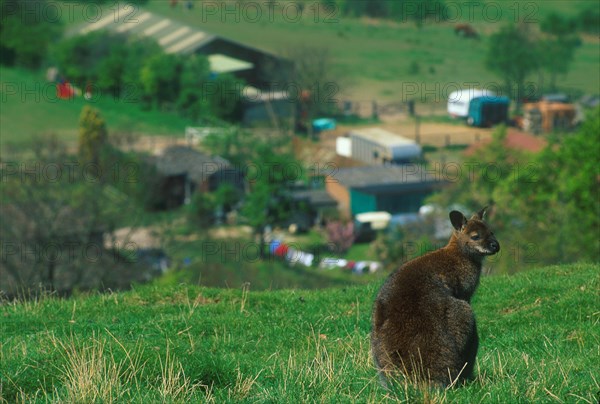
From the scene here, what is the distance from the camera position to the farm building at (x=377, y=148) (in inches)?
3196

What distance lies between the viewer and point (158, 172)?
7119cm

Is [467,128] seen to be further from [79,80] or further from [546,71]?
[79,80]

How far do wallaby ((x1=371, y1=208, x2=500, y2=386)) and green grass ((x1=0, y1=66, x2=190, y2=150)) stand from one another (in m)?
56.1

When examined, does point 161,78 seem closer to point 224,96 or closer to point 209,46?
point 224,96

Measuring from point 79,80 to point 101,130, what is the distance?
52.1 feet

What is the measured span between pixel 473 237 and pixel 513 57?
288 ft

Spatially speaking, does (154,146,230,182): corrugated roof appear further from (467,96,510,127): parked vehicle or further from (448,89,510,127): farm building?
(448,89,510,127): farm building

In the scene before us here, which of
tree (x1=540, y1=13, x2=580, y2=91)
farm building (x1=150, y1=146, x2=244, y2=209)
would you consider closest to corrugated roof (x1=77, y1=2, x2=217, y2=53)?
farm building (x1=150, y1=146, x2=244, y2=209)

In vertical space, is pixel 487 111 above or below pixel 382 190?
above

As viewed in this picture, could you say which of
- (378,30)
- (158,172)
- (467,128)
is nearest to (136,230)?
(158,172)

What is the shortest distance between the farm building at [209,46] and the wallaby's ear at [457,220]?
8325 cm

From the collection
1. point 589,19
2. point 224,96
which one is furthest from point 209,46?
point 589,19

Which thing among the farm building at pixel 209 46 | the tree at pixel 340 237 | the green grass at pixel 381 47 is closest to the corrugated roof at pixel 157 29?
the farm building at pixel 209 46

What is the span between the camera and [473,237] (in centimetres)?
1030
